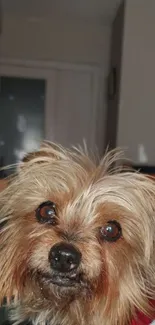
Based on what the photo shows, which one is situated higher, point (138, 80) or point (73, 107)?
point (138, 80)

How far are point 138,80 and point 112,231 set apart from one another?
2.62 meters

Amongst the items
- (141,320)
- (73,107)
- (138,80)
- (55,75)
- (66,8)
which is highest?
(66,8)

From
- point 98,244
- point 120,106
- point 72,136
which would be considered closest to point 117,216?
point 98,244

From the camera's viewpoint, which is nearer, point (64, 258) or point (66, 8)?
point (64, 258)

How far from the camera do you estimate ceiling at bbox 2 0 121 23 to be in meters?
3.94

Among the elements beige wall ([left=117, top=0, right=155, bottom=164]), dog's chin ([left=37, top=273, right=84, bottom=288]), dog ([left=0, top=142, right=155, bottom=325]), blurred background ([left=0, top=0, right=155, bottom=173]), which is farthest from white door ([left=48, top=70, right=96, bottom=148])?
dog's chin ([left=37, top=273, right=84, bottom=288])

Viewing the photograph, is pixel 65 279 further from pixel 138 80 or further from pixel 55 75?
pixel 55 75

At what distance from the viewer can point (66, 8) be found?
4105mm

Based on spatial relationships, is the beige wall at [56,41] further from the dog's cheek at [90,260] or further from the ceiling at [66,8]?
the dog's cheek at [90,260]

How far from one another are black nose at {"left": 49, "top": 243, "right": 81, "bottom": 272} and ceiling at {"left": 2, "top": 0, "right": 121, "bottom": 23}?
3156mm

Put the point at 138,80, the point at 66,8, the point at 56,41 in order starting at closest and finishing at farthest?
the point at 138,80, the point at 66,8, the point at 56,41

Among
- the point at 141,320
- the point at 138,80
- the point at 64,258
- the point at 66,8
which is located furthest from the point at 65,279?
the point at 66,8

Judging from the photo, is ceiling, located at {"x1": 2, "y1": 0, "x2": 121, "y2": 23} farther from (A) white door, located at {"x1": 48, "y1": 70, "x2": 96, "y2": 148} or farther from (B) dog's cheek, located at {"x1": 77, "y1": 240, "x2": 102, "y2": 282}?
(B) dog's cheek, located at {"x1": 77, "y1": 240, "x2": 102, "y2": 282}

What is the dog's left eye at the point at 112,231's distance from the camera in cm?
103
